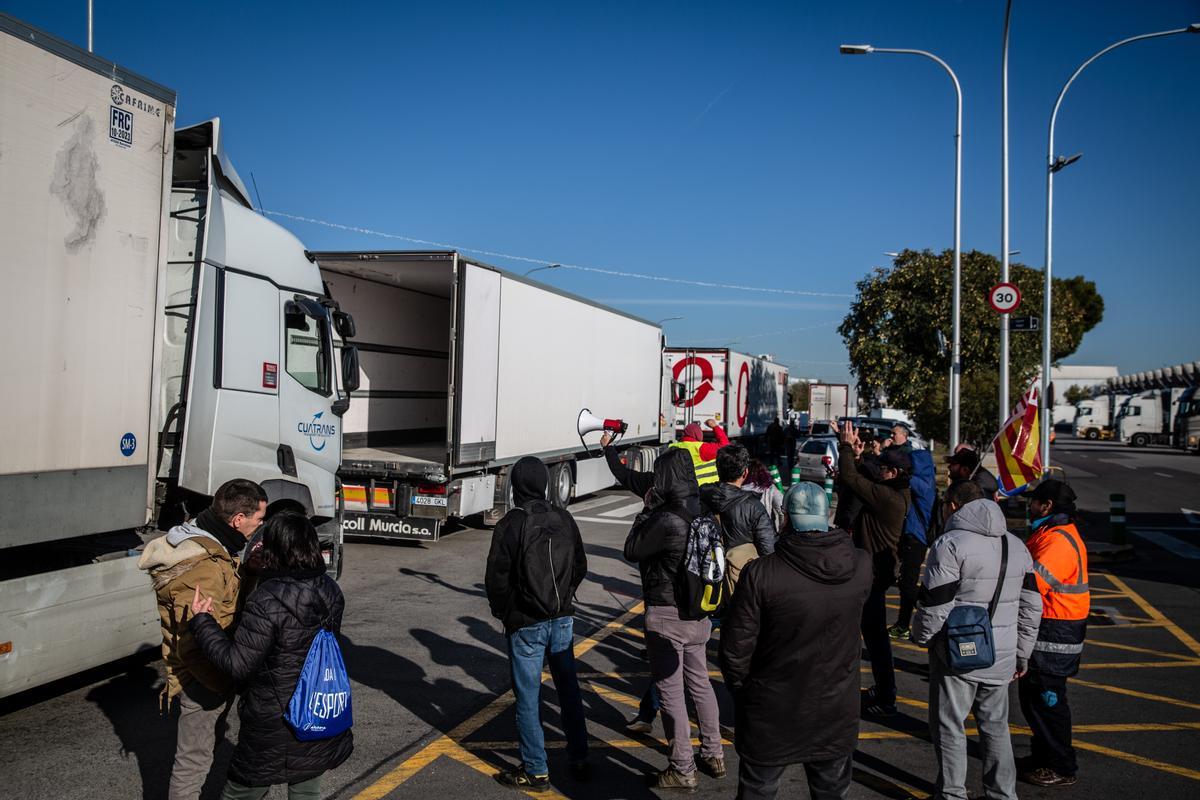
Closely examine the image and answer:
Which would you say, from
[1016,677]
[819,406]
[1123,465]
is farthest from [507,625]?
[819,406]

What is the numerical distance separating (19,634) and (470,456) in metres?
6.96

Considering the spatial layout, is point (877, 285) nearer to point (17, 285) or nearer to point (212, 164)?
point (212, 164)

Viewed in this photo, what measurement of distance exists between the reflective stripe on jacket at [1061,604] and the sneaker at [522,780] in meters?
2.71

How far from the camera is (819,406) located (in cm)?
5188

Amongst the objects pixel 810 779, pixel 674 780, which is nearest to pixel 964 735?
pixel 810 779

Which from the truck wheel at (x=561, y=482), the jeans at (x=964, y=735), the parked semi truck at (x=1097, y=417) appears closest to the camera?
the jeans at (x=964, y=735)

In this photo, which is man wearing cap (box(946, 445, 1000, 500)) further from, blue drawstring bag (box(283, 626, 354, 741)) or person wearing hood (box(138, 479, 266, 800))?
person wearing hood (box(138, 479, 266, 800))

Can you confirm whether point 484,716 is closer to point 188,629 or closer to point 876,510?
point 188,629

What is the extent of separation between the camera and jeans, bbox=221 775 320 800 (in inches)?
137

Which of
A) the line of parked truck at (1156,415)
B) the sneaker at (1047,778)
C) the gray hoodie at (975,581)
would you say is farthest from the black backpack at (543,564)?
the line of parked truck at (1156,415)

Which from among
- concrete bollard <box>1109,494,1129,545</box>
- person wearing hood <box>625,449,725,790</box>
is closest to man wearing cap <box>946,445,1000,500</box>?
person wearing hood <box>625,449,725,790</box>

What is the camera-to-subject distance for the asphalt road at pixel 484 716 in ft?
15.8

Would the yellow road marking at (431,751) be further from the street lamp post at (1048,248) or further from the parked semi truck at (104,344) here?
the street lamp post at (1048,248)

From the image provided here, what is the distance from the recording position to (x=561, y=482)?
53.4 feet
